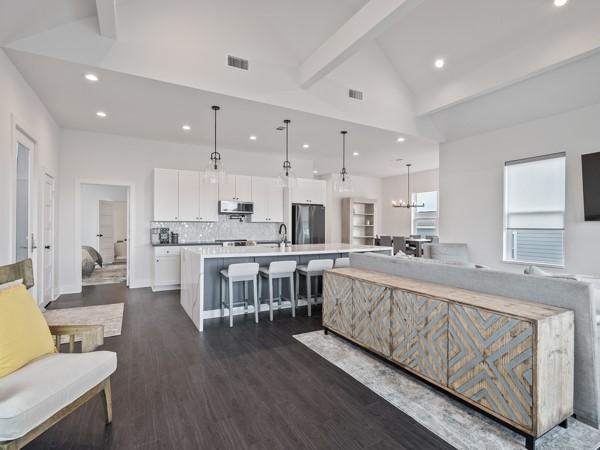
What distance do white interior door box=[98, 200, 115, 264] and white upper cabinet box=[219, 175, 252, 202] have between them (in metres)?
→ 5.36

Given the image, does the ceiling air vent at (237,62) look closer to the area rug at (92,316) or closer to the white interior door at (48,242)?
the white interior door at (48,242)

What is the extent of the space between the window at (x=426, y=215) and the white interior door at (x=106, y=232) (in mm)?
9669

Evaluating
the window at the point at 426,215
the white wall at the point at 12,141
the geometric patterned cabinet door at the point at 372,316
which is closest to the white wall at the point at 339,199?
the window at the point at 426,215

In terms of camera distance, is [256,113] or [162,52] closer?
[162,52]

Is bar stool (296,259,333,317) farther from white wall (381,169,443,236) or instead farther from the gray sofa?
white wall (381,169,443,236)

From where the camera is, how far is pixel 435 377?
2262 millimetres

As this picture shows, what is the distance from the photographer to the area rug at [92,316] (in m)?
3.88

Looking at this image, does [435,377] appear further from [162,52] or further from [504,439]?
[162,52]

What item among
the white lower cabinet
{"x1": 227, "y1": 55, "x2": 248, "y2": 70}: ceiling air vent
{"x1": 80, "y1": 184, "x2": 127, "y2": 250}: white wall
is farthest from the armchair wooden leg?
{"x1": 80, "y1": 184, "x2": 127, "y2": 250}: white wall

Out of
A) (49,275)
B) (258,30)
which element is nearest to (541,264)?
(258,30)

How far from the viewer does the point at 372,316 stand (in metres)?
2.86

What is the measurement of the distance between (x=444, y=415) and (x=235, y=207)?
5.47 m

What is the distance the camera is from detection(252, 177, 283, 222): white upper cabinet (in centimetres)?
704

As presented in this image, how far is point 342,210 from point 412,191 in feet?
7.68
